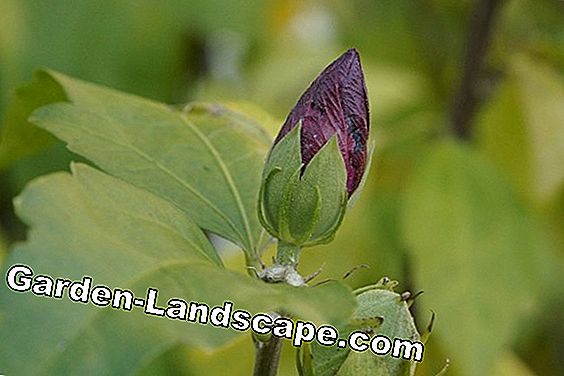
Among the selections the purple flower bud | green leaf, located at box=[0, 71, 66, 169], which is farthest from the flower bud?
green leaf, located at box=[0, 71, 66, 169]

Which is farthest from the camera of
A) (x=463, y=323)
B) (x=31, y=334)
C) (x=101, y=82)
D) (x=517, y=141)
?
(x=101, y=82)

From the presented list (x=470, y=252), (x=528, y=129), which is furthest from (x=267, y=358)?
(x=528, y=129)

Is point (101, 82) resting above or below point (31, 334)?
above

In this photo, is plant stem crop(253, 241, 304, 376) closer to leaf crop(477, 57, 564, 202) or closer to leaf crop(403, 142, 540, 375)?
leaf crop(403, 142, 540, 375)

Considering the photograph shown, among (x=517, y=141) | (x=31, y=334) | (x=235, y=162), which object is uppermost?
(x=517, y=141)

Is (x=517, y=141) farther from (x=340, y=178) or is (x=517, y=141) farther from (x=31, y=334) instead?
(x=31, y=334)

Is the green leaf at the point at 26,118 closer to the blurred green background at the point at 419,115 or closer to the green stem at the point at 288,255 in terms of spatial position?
the blurred green background at the point at 419,115

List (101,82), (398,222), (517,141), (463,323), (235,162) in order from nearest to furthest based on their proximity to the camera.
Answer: (235,162)
(463,323)
(398,222)
(517,141)
(101,82)

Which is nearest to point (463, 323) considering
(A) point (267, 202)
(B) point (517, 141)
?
(B) point (517, 141)
